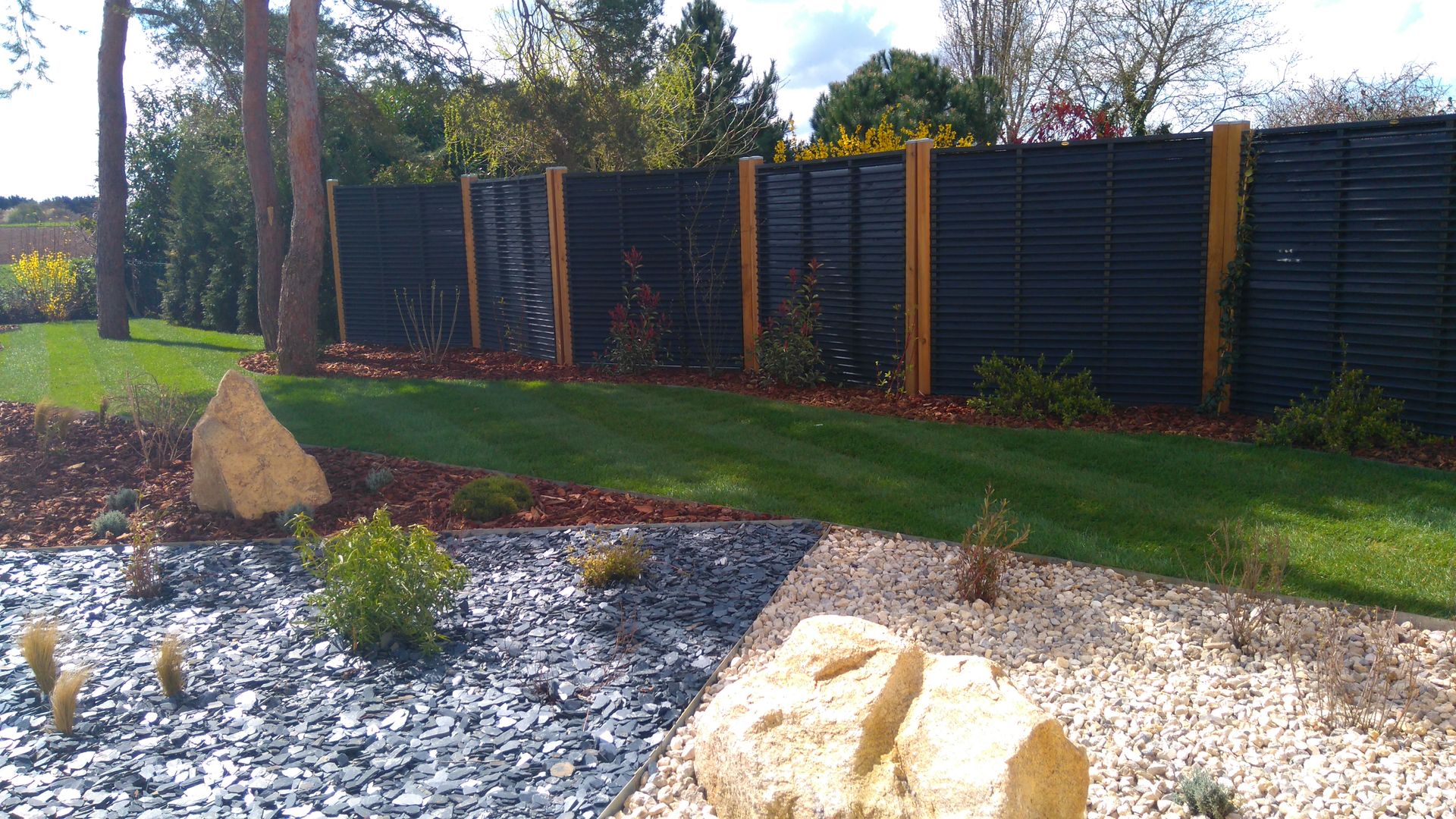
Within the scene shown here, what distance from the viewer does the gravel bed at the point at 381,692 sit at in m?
3.39

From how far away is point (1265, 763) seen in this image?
3.35 metres

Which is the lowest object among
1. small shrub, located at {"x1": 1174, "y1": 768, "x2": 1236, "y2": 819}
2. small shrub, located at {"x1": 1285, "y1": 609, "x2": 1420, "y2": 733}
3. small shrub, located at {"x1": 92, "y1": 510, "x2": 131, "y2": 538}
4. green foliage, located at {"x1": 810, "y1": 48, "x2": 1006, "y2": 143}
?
small shrub, located at {"x1": 1174, "y1": 768, "x2": 1236, "y2": 819}

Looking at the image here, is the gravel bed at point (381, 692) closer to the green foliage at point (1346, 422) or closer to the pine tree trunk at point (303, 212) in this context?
the green foliage at point (1346, 422)

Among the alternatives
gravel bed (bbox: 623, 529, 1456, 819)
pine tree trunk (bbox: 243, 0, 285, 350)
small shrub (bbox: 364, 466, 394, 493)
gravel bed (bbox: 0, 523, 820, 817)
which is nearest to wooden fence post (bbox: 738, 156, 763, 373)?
small shrub (bbox: 364, 466, 394, 493)

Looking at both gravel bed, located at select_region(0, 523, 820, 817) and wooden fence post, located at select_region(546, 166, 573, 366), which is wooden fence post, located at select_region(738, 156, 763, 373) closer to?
wooden fence post, located at select_region(546, 166, 573, 366)

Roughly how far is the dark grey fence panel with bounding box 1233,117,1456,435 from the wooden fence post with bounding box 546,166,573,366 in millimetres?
6682

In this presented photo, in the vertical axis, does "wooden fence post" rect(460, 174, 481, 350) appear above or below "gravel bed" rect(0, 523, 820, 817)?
above

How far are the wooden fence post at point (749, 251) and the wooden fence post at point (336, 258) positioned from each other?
694 cm

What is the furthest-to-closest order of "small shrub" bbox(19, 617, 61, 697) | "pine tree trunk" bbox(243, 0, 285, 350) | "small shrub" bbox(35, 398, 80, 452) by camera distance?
"pine tree trunk" bbox(243, 0, 285, 350)
"small shrub" bbox(35, 398, 80, 452)
"small shrub" bbox(19, 617, 61, 697)

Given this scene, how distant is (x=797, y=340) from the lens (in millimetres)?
9539

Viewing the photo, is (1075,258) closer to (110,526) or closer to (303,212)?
(110,526)

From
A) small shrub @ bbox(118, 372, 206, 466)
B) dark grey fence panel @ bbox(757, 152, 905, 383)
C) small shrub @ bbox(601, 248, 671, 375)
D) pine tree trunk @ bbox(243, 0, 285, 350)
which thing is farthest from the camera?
pine tree trunk @ bbox(243, 0, 285, 350)

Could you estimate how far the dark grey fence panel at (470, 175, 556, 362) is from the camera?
38.5 feet

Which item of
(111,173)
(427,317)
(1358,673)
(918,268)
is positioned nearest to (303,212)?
(427,317)
